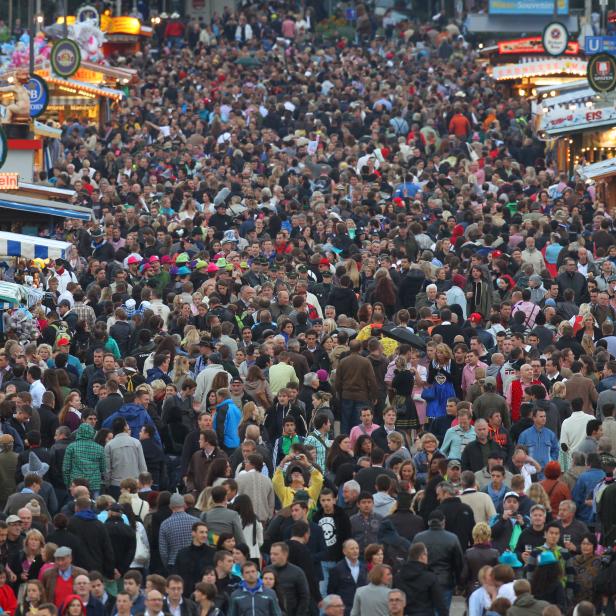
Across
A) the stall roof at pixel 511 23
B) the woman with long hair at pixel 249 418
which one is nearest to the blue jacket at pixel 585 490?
the woman with long hair at pixel 249 418

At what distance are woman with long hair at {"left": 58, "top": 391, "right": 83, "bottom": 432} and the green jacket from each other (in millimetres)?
1186

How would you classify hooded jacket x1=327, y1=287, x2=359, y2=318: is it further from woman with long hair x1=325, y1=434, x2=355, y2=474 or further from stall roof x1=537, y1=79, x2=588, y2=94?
stall roof x1=537, y1=79, x2=588, y2=94

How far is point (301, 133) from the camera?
139ft

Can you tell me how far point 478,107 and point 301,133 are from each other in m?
5.60

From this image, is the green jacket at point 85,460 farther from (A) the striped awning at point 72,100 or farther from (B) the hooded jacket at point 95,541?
(A) the striped awning at point 72,100

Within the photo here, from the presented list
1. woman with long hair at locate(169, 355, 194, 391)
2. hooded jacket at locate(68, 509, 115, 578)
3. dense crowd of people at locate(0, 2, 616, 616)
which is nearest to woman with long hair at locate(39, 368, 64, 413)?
dense crowd of people at locate(0, 2, 616, 616)

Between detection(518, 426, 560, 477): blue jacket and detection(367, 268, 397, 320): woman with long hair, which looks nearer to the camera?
detection(518, 426, 560, 477): blue jacket

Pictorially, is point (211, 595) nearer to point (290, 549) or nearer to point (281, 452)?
point (290, 549)

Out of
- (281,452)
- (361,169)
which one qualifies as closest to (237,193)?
(361,169)

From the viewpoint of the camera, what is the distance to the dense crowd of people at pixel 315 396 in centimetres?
1580

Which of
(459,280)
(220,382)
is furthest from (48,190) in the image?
(220,382)

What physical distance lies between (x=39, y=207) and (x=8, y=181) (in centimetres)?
126

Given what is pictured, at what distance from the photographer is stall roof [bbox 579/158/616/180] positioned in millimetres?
34875

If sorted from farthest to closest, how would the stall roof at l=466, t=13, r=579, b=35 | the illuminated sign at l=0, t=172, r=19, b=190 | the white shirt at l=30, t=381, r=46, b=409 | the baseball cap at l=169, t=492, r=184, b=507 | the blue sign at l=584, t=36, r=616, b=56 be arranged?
the stall roof at l=466, t=13, r=579, b=35 → the blue sign at l=584, t=36, r=616, b=56 → the illuminated sign at l=0, t=172, r=19, b=190 → the white shirt at l=30, t=381, r=46, b=409 → the baseball cap at l=169, t=492, r=184, b=507
